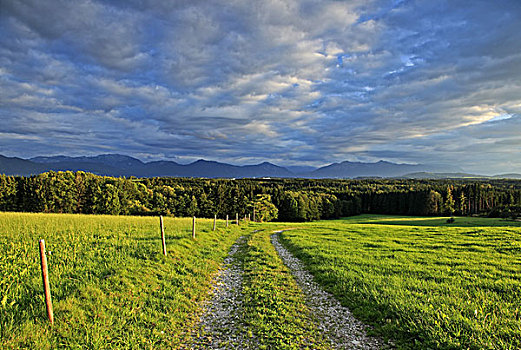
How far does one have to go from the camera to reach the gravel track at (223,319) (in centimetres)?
694

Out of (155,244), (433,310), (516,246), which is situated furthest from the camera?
(516,246)

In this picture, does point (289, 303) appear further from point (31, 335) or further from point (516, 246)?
point (516, 246)

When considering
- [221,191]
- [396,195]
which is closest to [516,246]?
[221,191]

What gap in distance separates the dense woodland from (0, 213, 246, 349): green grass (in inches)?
2693

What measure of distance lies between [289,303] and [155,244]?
32.2ft

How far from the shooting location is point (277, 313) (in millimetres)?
8586

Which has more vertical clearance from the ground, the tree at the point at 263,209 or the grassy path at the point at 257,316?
the grassy path at the point at 257,316

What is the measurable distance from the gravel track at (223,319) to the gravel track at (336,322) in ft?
8.63

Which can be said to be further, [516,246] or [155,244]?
[516,246]

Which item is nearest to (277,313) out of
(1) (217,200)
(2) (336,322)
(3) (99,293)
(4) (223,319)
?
(4) (223,319)

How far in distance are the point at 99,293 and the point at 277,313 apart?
6.18m

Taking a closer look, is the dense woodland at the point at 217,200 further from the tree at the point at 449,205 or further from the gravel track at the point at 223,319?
the gravel track at the point at 223,319

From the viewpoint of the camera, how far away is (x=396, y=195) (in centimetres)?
11825

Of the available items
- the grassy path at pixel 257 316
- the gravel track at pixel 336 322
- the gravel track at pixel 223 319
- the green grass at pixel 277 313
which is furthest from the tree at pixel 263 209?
the gravel track at pixel 336 322
